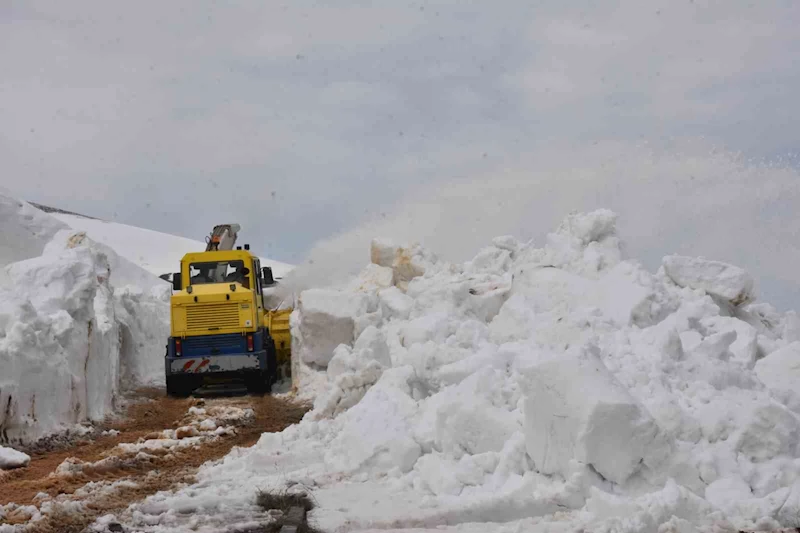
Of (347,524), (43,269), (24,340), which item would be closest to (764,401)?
(347,524)

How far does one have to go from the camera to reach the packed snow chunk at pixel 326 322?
1586cm

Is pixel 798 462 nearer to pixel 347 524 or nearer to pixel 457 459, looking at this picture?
pixel 457 459

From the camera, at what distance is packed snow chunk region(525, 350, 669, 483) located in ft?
19.6

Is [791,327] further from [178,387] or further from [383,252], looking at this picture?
[178,387]

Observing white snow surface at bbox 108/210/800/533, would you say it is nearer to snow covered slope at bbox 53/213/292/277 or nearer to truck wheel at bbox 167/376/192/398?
truck wheel at bbox 167/376/192/398

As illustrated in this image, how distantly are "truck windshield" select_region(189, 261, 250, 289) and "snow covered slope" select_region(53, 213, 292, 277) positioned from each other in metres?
42.9

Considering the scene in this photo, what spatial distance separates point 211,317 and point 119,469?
8.11 meters

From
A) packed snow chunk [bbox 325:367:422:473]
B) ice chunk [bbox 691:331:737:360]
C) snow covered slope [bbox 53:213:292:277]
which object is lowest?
packed snow chunk [bbox 325:367:422:473]

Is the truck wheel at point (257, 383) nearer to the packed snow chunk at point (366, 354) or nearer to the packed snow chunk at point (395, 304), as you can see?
the packed snow chunk at point (395, 304)

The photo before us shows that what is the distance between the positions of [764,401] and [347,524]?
10.9ft

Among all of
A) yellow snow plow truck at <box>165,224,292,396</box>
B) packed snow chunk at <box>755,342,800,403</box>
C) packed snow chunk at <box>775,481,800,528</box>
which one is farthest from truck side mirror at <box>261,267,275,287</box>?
packed snow chunk at <box>775,481,800,528</box>

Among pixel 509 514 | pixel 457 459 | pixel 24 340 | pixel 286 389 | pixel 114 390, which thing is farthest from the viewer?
pixel 286 389

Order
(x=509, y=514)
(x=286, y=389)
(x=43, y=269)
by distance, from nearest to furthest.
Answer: (x=509, y=514)
(x=43, y=269)
(x=286, y=389)

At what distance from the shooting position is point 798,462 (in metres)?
6.20
